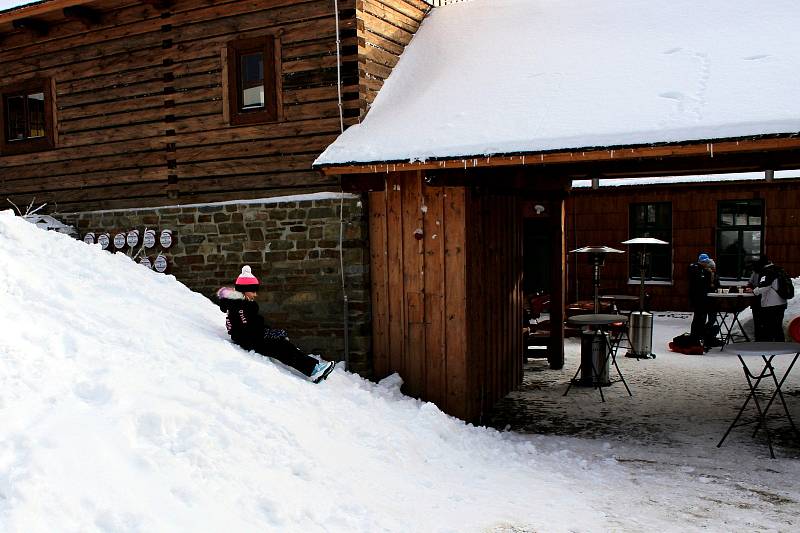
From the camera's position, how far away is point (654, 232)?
1894 centimetres

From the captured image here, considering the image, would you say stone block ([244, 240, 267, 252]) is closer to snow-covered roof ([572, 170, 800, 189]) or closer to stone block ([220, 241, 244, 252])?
stone block ([220, 241, 244, 252])

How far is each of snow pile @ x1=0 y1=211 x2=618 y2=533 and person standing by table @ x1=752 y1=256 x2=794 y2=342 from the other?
6503 millimetres

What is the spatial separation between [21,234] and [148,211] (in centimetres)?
371

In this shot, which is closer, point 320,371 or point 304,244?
point 320,371

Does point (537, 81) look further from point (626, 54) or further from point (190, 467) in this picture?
point (190, 467)

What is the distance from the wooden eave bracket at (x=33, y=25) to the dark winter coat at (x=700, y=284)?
41.7 ft

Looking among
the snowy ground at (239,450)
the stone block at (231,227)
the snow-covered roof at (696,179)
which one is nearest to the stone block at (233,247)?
the stone block at (231,227)

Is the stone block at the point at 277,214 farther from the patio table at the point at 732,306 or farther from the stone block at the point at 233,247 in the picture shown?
the patio table at the point at 732,306

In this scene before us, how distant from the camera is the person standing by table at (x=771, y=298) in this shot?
467 inches

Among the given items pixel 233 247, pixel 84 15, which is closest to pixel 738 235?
pixel 233 247

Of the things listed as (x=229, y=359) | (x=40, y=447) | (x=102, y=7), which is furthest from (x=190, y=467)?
(x=102, y=7)

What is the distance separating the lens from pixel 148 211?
11.0 meters

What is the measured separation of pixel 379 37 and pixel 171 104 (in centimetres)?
349

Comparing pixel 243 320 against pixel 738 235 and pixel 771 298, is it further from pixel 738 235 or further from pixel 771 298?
pixel 738 235
